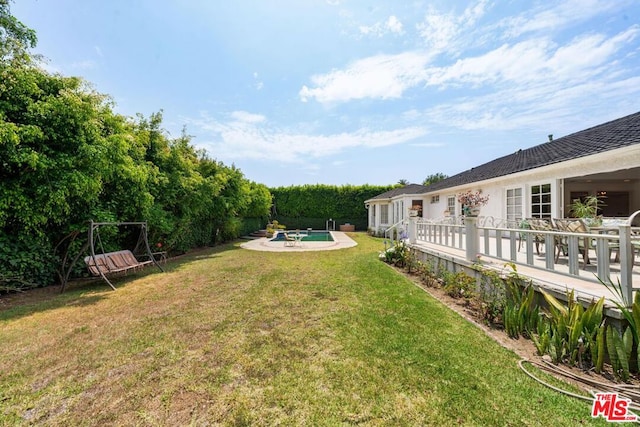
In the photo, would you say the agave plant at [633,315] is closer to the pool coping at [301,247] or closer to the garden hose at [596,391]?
the garden hose at [596,391]

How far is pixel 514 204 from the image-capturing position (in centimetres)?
1095

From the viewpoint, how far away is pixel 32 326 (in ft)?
15.6

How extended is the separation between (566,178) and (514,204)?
2.41m

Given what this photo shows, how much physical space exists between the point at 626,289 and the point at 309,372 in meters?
3.85

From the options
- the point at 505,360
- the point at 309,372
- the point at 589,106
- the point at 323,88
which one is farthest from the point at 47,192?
the point at 589,106

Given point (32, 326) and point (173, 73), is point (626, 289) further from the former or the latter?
point (173, 73)

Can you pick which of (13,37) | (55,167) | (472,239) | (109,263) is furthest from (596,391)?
(13,37)

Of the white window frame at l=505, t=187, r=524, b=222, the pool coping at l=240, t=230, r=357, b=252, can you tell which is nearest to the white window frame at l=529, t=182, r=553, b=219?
the white window frame at l=505, t=187, r=524, b=222

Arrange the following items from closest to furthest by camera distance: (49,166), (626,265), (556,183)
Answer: (626,265)
(49,166)
(556,183)

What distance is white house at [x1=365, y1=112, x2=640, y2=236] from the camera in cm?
682

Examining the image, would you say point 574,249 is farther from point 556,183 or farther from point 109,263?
point 109,263

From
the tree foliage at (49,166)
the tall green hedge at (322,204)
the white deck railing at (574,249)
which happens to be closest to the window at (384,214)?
the tall green hedge at (322,204)

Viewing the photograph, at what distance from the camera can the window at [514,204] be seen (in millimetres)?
10617

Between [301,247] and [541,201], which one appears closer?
[541,201]
